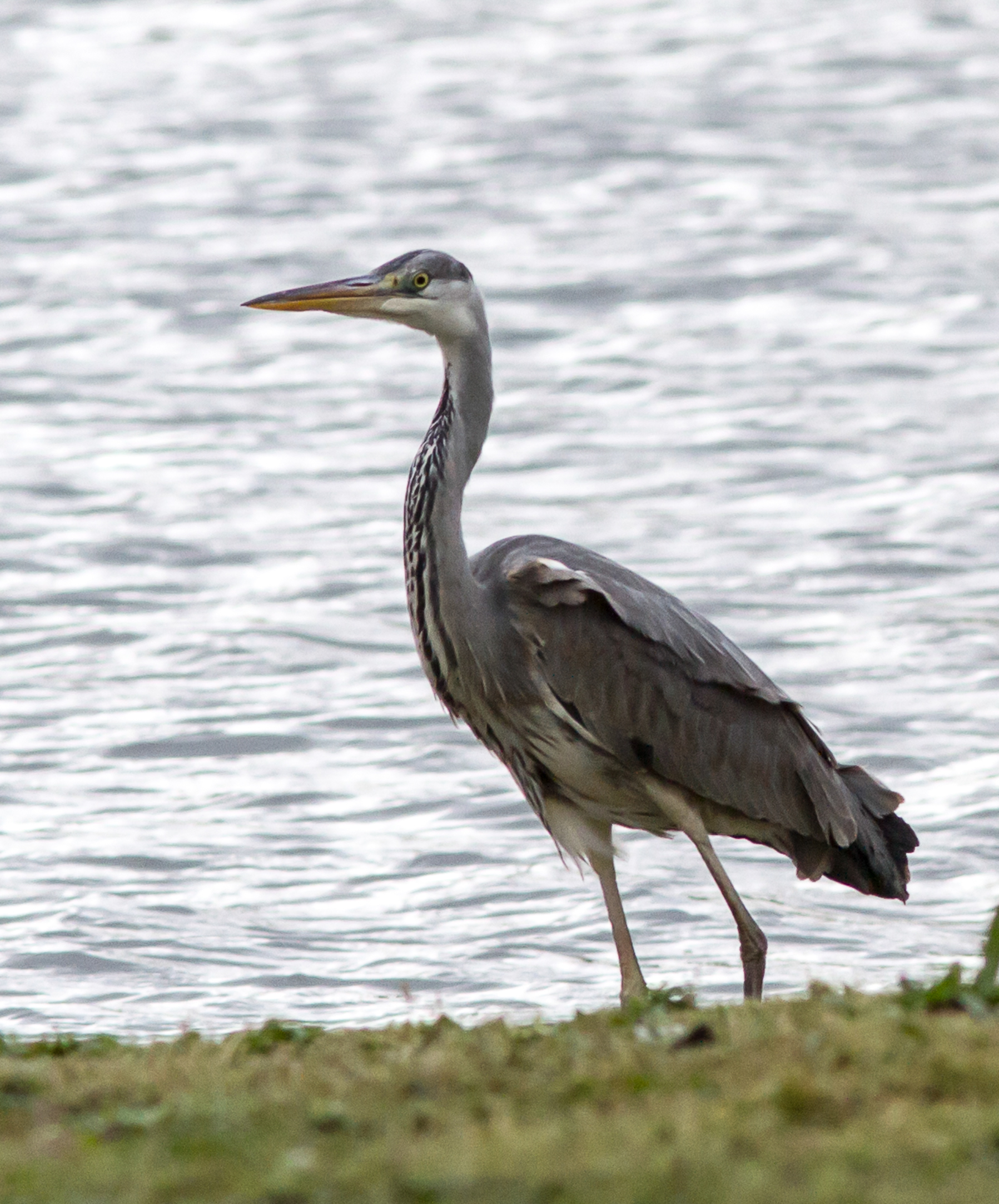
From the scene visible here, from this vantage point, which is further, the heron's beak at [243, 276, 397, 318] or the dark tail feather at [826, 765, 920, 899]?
the dark tail feather at [826, 765, 920, 899]

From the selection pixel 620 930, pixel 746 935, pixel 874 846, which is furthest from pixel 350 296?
pixel 874 846

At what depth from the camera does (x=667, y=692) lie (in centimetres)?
673

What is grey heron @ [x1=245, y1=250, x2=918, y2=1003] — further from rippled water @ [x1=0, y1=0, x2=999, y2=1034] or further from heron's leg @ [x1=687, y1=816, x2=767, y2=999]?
rippled water @ [x1=0, y1=0, x2=999, y2=1034]

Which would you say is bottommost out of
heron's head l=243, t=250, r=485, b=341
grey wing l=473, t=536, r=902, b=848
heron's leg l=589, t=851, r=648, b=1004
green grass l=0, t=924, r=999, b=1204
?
heron's leg l=589, t=851, r=648, b=1004

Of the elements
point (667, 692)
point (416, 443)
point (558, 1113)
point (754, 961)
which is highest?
point (558, 1113)

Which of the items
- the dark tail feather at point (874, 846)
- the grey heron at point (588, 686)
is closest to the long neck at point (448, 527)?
the grey heron at point (588, 686)

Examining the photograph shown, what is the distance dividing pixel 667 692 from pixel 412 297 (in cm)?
146

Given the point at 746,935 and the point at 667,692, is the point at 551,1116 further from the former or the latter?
the point at 667,692

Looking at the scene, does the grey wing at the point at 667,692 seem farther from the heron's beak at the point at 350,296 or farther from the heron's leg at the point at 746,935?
the heron's beak at the point at 350,296

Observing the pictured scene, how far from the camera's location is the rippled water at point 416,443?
8383 mm

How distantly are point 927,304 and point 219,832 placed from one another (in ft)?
30.4

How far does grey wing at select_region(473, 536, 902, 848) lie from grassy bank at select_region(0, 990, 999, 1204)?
1964mm

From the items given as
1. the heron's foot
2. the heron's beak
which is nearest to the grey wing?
the heron's foot

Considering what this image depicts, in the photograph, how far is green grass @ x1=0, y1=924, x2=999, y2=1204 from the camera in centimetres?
330
